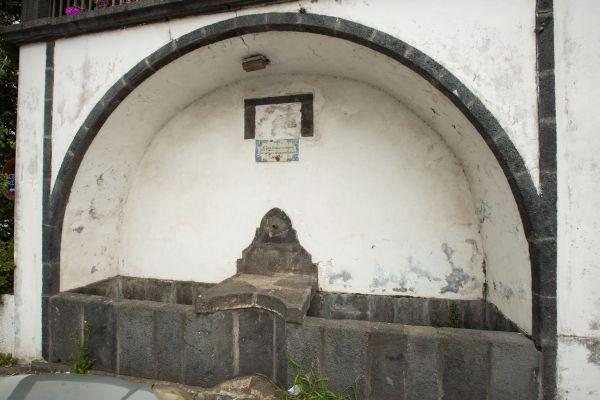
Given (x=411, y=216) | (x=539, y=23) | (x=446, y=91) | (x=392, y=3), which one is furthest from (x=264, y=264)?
(x=539, y=23)

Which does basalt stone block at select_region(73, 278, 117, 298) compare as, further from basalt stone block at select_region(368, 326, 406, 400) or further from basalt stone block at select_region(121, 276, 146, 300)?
basalt stone block at select_region(368, 326, 406, 400)

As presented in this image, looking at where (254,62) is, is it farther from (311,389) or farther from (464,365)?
(464,365)

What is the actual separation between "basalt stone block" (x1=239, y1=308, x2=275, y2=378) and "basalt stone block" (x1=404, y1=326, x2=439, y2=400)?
3.75 ft

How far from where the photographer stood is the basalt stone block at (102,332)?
3285 millimetres

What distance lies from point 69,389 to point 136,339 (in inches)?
74.1

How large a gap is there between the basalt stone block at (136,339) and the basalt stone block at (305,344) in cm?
133

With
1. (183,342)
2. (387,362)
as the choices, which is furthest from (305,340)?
(183,342)

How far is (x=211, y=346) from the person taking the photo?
9.89 feet

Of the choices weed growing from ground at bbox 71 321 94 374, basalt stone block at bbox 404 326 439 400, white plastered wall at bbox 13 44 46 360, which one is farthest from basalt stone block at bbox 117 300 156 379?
basalt stone block at bbox 404 326 439 400

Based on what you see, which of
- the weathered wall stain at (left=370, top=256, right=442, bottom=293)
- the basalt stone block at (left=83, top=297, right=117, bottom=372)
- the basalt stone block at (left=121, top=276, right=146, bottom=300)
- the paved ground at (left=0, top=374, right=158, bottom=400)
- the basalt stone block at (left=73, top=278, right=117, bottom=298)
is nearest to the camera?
the paved ground at (left=0, top=374, right=158, bottom=400)

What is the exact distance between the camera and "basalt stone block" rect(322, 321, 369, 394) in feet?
8.87

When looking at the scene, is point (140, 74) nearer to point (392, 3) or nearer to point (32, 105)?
point (32, 105)

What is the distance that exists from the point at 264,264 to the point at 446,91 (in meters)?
2.76

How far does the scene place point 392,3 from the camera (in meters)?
2.79
